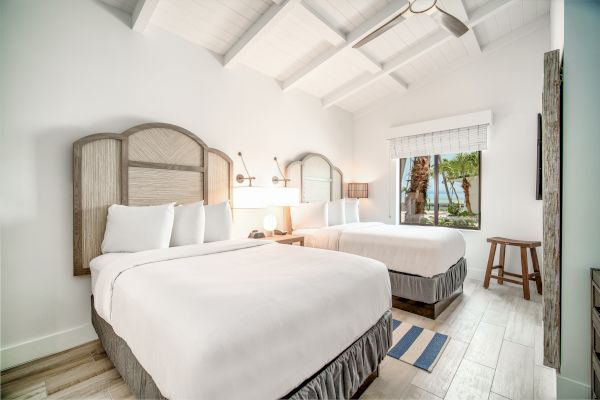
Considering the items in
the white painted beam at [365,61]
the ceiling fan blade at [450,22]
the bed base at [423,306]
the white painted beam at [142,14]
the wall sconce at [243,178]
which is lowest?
the bed base at [423,306]

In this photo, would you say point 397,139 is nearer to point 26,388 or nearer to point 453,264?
point 453,264

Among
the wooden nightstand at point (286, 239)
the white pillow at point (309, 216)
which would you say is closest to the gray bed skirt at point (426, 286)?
the wooden nightstand at point (286, 239)

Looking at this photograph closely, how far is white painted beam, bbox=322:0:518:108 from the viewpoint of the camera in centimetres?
293

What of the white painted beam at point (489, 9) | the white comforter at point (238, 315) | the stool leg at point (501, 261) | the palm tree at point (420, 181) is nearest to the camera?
the white comforter at point (238, 315)

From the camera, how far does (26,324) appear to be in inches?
75.2

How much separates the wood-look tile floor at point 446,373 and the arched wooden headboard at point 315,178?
2.47 m

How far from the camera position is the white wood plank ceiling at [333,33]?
2.56 metres

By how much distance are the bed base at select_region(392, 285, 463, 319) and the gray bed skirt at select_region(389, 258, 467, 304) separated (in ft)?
0.23

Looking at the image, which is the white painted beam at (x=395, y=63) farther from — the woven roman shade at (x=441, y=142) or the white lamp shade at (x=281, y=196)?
the white lamp shade at (x=281, y=196)

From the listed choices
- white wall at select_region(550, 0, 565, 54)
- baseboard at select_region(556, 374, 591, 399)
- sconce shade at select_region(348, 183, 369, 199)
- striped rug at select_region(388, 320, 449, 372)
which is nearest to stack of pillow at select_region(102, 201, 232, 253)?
striped rug at select_region(388, 320, 449, 372)

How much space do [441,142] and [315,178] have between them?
6.72ft

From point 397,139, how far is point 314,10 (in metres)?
2.64

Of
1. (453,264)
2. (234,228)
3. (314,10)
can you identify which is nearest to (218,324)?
(234,228)

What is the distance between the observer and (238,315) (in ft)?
3.13
